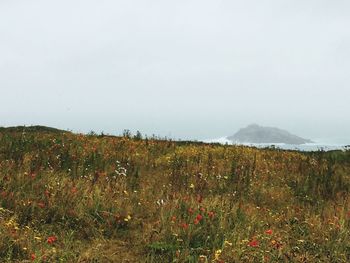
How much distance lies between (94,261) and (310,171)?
992 centimetres

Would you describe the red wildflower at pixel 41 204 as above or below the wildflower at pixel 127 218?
above

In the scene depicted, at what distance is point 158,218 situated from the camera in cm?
726

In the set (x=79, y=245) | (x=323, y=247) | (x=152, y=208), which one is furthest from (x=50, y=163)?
→ (x=323, y=247)

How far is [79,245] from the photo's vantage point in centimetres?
601

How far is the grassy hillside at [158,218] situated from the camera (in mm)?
5906

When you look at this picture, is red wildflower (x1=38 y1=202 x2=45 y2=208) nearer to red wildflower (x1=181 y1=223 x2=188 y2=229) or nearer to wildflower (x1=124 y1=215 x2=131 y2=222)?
wildflower (x1=124 y1=215 x2=131 y2=222)

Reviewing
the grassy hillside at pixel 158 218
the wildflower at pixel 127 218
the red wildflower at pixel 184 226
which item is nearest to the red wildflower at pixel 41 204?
the grassy hillside at pixel 158 218

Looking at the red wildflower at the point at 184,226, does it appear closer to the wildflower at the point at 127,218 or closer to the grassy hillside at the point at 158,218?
the grassy hillside at the point at 158,218

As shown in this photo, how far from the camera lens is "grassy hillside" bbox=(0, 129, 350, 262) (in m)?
5.91

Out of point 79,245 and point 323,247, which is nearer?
point 79,245

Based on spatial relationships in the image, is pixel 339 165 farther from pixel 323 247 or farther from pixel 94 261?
pixel 94 261

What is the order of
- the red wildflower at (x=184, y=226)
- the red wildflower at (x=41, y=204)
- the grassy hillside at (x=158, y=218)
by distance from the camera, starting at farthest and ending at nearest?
the red wildflower at (x=41, y=204) → the red wildflower at (x=184, y=226) → the grassy hillside at (x=158, y=218)

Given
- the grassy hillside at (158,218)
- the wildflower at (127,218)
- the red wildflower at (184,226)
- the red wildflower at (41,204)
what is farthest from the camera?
the red wildflower at (41,204)

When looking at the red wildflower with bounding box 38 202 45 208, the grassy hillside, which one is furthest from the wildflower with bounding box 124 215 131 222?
the red wildflower with bounding box 38 202 45 208
